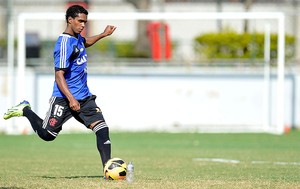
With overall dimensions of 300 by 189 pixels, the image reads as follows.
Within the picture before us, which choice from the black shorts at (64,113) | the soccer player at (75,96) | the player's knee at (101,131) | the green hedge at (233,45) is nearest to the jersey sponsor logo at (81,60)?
the soccer player at (75,96)

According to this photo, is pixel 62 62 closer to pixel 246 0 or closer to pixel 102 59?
pixel 102 59

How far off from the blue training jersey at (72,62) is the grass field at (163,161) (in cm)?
121

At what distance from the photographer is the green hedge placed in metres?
30.5

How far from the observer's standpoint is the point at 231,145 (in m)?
21.1

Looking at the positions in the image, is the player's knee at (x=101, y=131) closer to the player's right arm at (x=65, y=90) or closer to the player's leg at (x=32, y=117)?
the player's right arm at (x=65, y=90)

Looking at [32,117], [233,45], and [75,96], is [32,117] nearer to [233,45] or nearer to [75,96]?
[75,96]

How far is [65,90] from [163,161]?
Result: 15.7ft

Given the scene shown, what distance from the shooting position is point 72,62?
1136cm

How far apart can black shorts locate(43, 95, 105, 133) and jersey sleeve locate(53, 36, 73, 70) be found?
1.67 feet

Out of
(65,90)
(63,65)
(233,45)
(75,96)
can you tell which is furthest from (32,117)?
(233,45)

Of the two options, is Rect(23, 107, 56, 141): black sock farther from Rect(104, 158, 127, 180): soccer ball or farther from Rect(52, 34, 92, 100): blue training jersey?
Rect(104, 158, 127, 180): soccer ball

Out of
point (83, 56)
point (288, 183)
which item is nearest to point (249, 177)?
point (288, 183)

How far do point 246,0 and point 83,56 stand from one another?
22.5 metres

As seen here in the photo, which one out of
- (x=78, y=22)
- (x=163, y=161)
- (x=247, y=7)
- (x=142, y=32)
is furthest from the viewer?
(x=142, y=32)
